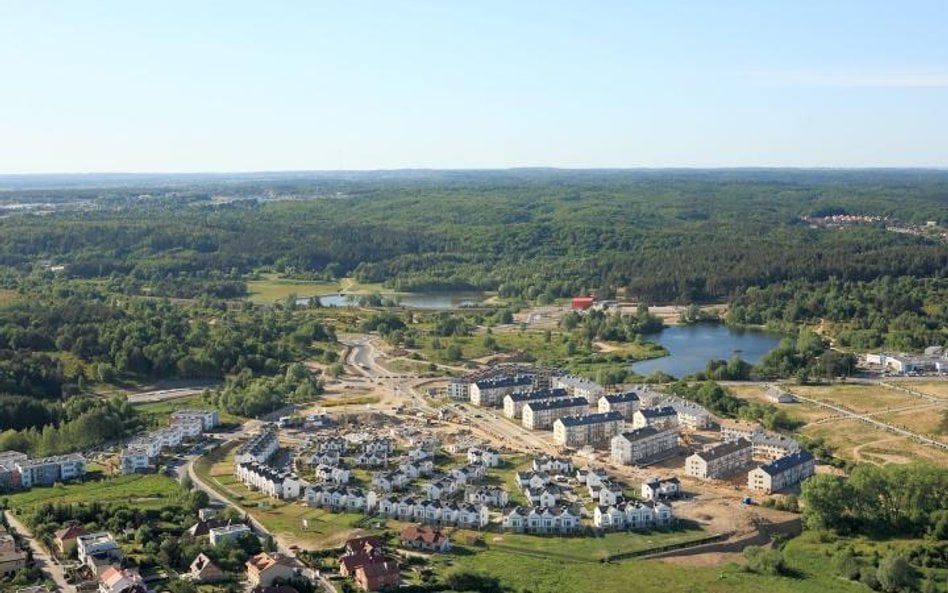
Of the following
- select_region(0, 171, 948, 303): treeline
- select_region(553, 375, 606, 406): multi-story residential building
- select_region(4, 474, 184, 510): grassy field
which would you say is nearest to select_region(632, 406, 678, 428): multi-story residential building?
select_region(553, 375, 606, 406): multi-story residential building

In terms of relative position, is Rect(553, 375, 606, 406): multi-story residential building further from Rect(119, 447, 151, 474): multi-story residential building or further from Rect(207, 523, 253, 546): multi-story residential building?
Rect(207, 523, 253, 546): multi-story residential building

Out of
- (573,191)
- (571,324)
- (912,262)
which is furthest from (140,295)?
(573,191)

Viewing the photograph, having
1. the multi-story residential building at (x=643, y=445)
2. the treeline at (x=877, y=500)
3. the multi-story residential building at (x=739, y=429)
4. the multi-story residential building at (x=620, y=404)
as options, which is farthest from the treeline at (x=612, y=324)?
the treeline at (x=877, y=500)

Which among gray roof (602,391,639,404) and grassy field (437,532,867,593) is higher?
gray roof (602,391,639,404)

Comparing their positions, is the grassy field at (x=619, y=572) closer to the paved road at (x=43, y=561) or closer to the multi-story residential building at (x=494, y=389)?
the paved road at (x=43, y=561)

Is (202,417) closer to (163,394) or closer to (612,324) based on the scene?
(163,394)

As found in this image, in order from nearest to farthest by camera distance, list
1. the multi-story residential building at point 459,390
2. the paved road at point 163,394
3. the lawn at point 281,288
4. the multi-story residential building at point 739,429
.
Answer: the multi-story residential building at point 739,429 → the paved road at point 163,394 → the multi-story residential building at point 459,390 → the lawn at point 281,288
